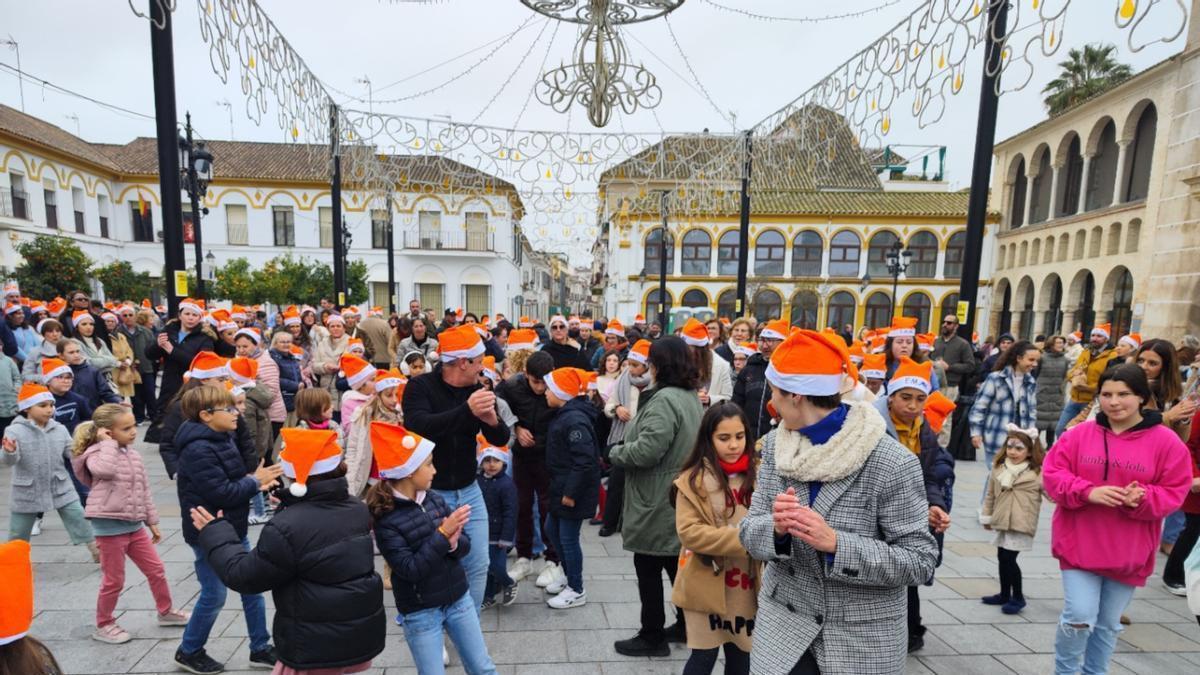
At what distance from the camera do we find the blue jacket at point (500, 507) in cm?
412

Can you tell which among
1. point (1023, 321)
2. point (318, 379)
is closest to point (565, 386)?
Result: point (318, 379)

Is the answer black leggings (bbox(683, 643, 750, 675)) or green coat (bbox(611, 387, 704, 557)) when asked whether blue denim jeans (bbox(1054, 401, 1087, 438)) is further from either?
black leggings (bbox(683, 643, 750, 675))

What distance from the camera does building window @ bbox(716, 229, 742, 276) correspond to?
34000 millimetres

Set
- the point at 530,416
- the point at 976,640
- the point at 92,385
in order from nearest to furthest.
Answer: the point at 976,640 → the point at 530,416 → the point at 92,385

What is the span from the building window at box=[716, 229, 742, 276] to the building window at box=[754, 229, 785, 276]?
1.40m

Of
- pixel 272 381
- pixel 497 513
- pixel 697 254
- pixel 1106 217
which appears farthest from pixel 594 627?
pixel 697 254

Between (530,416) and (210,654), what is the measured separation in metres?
2.44

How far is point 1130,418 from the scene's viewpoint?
2.96 meters

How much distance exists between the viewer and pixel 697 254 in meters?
34.3

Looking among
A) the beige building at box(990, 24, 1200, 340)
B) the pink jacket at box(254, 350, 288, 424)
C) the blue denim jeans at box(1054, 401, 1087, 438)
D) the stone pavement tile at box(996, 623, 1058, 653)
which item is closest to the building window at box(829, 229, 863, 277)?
the beige building at box(990, 24, 1200, 340)

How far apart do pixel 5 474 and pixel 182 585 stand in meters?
4.82

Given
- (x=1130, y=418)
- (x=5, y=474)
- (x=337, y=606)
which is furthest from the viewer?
(x=5, y=474)

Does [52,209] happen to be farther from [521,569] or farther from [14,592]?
[14,592]

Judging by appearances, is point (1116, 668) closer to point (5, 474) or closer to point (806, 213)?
point (5, 474)
